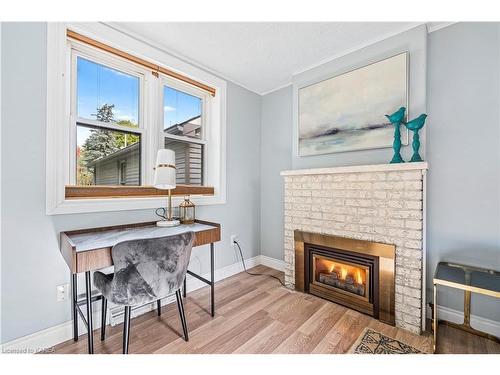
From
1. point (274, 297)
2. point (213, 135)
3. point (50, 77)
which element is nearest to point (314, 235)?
point (274, 297)

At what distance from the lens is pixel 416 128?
68.4 inches

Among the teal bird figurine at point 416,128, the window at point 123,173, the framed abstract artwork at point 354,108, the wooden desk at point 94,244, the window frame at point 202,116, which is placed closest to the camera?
the wooden desk at point 94,244

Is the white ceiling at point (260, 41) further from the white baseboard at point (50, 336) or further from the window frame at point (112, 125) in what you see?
the white baseboard at point (50, 336)

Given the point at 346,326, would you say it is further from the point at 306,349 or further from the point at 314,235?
the point at 314,235

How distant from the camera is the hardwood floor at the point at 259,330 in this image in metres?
1.52

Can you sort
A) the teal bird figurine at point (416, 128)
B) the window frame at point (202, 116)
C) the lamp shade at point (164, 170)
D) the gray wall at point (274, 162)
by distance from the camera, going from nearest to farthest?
the teal bird figurine at point (416, 128) → the lamp shade at point (164, 170) → the window frame at point (202, 116) → the gray wall at point (274, 162)

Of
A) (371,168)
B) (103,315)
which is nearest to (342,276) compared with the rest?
(371,168)

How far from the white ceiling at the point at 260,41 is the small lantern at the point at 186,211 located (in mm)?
1502

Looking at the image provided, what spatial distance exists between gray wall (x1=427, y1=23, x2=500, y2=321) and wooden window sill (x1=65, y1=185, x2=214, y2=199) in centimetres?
232

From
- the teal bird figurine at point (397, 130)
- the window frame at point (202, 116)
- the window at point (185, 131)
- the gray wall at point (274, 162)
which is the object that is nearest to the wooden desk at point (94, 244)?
the window at point (185, 131)

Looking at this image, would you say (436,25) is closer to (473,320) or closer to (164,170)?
(473,320)

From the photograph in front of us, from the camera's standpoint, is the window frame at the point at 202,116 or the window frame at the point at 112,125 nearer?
the window frame at the point at 112,125

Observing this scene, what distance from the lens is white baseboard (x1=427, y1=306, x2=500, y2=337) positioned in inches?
63.1

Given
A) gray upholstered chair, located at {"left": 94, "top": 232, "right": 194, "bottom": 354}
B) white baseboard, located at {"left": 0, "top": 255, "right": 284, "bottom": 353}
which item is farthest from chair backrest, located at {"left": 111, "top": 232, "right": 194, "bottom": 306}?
white baseboard, located at {"left": 0, "top": 255, "right": 284, "bottom": 353}
